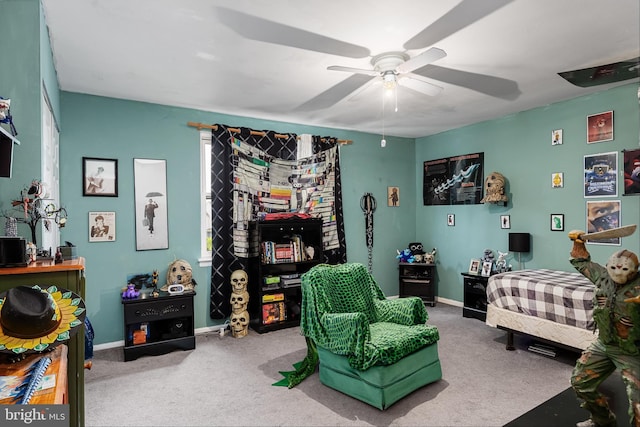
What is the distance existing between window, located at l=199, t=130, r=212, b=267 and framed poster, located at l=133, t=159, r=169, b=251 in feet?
1.28

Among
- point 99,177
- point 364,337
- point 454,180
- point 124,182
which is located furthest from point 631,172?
point 99,177

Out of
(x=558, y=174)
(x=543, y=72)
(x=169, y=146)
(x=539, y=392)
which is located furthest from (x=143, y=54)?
(x=558, y=174)

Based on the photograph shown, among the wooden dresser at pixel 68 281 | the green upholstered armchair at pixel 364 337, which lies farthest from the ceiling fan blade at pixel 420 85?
the wooden dresser at pixel 68 281

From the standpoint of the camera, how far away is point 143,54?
9.02 feet

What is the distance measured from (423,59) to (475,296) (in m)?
3.35

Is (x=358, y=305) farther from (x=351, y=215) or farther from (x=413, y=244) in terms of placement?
(x=413, y=244)

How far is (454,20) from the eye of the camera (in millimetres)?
2268

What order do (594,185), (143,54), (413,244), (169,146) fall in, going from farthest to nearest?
(413,244) → (169,146) → (594,185) → (143,54)

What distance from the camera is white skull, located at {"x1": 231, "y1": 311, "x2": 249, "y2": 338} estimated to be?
411cm

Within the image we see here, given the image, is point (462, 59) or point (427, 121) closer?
point (462, 59)

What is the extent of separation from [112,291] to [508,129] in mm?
4853

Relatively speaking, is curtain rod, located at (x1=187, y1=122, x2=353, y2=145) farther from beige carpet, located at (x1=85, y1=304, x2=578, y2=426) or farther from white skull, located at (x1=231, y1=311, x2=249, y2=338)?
beige carpet, located at (x1=85, y1=304, x2=578, y2=426)

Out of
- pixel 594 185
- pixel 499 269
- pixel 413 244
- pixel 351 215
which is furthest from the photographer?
pixel 413 244

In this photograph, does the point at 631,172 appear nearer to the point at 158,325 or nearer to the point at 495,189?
the point at 495,189
